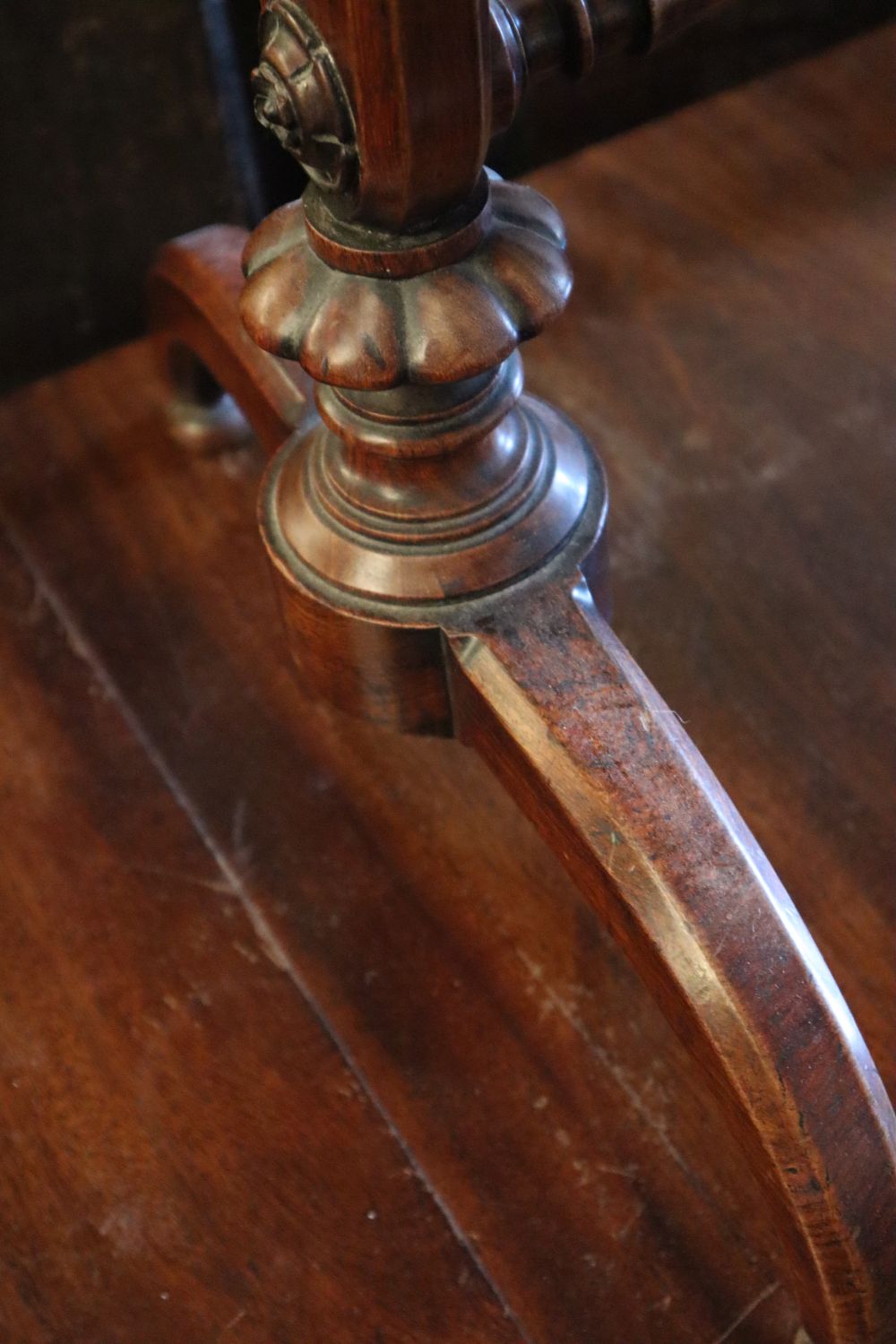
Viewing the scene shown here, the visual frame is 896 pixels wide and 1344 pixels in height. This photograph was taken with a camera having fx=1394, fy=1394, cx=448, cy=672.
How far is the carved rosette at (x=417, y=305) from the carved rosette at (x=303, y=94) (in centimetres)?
A: 4

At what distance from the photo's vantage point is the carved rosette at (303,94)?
360 mm

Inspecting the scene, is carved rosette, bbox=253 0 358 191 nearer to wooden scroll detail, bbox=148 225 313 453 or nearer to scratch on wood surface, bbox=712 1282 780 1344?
wooden scroll detail, bbox=148 225 313 453

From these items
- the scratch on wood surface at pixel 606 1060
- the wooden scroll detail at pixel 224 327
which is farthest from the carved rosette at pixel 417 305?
the scratch on wood surface at pixel 606 1060

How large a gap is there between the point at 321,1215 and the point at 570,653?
0.21m

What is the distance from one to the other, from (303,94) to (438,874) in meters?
0.31

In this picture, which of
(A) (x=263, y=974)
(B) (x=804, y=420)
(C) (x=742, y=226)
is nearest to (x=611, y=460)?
(B) (x=804, y=420)

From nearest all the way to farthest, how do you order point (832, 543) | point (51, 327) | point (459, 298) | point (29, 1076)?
1. point (459, 298)
2. point (29, 1076)
3. point (832, 543)
4. point (51, 327)

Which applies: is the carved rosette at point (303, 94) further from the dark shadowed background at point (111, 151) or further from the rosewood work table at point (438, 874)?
the dark shadowed background at point (111, 151)

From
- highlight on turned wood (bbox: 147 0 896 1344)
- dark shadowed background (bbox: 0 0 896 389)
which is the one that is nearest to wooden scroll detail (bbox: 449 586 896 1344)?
highlight on turned wood (bbox: 147 0 896 1344)

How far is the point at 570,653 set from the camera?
45 centimetres

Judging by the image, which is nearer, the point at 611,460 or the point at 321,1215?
the point at 321,1215

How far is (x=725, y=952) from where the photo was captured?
0.40 metres

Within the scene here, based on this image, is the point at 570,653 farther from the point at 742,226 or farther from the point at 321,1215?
the point at 742,226

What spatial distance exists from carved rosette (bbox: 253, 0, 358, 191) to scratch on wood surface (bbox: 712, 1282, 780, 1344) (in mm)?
372
